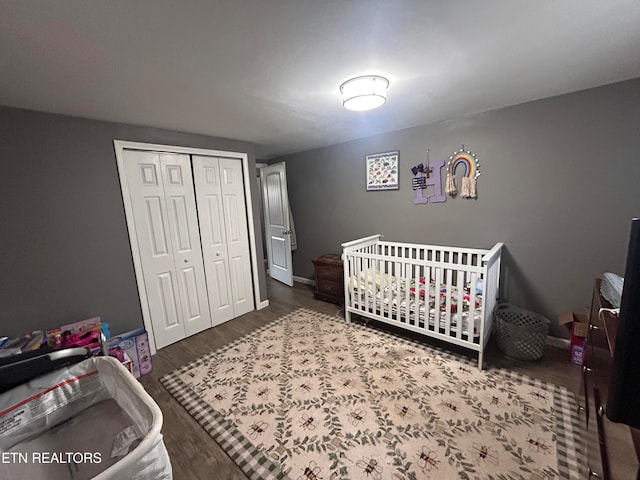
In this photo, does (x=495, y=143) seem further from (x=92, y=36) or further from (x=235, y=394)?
(x=235, y=394)

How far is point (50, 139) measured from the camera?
6.23 feet

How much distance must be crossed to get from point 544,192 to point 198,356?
342 centimetres

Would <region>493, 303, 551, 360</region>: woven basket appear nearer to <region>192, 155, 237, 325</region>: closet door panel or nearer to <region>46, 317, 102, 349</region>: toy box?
<region>192, 155, 237, 325</region>: closet door panel

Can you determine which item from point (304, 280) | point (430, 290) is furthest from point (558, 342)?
point (304, 280)

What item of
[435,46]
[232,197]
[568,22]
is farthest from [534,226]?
[232,197]

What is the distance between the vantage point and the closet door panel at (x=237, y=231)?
3.03 m

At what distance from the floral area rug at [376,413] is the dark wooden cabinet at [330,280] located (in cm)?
98

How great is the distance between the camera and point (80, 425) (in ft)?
3.27

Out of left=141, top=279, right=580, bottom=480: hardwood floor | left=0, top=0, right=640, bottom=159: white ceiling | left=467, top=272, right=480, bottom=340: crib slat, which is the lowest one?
left=141, top=279, right=580, bottom=480: hardwood floor

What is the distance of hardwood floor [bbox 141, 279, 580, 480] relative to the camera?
1.42 meters

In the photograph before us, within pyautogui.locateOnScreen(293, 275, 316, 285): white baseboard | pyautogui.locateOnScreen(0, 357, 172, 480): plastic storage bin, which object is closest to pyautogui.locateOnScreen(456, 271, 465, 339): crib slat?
pyautogui.locateOnScreen(0, 357, 172, 480): plastic storage bin

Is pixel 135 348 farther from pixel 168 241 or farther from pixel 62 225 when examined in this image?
pixel 62 225

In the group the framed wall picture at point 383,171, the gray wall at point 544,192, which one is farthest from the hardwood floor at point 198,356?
the framed wall picture at point 383,171

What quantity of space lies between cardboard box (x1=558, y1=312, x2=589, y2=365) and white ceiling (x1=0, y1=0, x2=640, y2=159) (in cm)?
174
